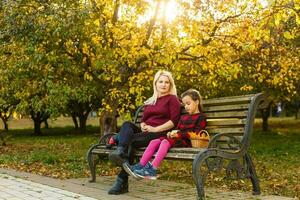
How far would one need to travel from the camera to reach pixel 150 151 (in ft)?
22.8

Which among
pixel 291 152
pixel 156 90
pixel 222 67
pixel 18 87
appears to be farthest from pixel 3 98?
pixel 291 152

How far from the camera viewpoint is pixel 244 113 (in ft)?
22.7

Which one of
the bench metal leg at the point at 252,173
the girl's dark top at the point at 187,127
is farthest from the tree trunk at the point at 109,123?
the bench metal leg at the point at 252,173

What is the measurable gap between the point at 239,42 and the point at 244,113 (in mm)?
5316

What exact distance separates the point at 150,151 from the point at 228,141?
1051 mm

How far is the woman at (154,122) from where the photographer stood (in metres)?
7.24

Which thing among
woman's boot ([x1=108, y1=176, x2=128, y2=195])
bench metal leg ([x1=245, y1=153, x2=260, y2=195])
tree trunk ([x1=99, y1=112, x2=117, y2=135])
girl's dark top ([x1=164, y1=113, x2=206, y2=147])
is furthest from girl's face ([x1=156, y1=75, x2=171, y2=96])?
tree trunk ([x1=99, y1=112, x2=117, y2=135])

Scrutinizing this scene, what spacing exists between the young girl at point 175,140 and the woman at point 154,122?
19cm

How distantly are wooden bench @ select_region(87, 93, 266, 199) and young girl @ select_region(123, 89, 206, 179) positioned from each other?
0.14 metres

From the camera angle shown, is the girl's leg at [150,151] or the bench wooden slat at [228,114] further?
the bench wooden slat at [228,114]

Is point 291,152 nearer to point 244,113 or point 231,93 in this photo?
point 231,93

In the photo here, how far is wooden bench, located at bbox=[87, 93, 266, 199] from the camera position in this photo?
21.0 feet

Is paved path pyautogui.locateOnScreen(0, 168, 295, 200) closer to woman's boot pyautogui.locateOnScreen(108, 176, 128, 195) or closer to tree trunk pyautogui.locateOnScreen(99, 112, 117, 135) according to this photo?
woman's boot pyautogui.locateOnScreen(108, 176, 128, 195)

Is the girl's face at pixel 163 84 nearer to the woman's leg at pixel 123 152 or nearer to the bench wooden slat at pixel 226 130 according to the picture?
the woman's leg at pixel 123 152
